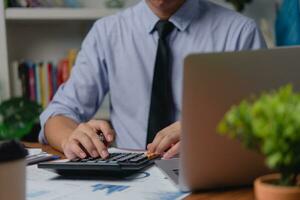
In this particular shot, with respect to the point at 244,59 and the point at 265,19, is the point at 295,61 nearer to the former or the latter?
the point at 244,59

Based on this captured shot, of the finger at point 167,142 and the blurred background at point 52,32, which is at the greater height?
the blurred background at point 52,32

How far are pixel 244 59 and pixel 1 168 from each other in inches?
14.9

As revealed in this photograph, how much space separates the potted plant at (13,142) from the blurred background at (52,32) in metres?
1.75

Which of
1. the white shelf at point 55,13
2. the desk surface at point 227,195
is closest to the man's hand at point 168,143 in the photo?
the desk surface at point 227,195

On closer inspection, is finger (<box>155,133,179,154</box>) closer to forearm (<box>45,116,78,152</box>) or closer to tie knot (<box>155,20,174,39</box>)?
forearm (<box>45,116,78,152</box>)

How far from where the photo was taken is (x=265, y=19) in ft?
8.38

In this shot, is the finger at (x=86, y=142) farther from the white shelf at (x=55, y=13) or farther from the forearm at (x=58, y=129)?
the white shelf at (x=55, y=13)

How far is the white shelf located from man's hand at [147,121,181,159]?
1399mm

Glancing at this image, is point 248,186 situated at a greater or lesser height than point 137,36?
lesser

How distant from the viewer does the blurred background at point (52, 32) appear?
7.87 feet

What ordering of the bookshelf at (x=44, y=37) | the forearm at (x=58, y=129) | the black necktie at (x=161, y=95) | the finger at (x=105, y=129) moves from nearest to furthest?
the finger at (x=105, y=129)
the forearm at (x=58, y=129)
the black necktie at (x=161, y=95)
the bookshelf at (x=44, y=37)

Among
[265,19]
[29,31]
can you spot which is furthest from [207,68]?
[29,31]

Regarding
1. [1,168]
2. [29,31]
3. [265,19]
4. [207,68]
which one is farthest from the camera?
[29,31]

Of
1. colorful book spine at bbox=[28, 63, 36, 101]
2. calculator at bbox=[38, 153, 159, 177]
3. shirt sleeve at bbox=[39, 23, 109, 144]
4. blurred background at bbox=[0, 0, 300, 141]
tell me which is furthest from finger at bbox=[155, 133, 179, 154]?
colorful book spine at bbox=[28, 63, 36, 101]
